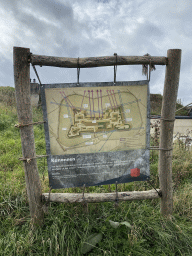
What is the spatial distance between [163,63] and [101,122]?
116 centimetres

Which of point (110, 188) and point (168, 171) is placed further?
point (110, 188)

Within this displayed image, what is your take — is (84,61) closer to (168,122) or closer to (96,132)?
(96,132)

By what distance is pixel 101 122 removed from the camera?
2.46m

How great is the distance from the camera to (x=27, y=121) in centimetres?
235

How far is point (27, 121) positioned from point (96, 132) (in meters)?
0.91

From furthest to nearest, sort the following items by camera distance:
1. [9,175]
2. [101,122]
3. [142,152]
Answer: [9,175]
[142,152]
[101,122]

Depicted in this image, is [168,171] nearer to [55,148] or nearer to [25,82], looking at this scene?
[55,148]

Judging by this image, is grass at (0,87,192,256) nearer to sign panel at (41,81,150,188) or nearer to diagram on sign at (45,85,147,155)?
sign panel at (41,81,150,188)

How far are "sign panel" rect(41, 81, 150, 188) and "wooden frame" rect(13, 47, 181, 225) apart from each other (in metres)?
0.20

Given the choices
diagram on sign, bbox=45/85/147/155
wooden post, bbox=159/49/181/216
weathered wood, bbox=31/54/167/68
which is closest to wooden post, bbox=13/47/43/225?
weathered wood, bbox=31/54/167/68

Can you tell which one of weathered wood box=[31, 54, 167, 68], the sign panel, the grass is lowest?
the grass

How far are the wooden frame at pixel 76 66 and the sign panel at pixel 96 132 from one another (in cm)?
20

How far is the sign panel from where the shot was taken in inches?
95.3

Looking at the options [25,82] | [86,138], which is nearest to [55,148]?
[86,138]
